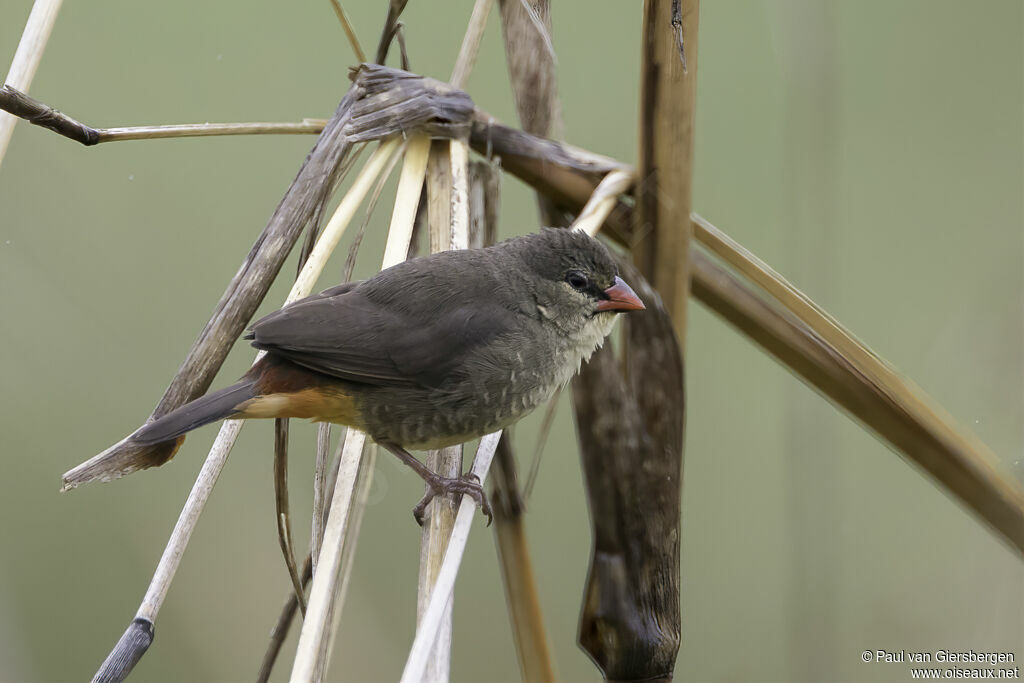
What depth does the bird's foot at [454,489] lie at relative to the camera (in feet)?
6.91

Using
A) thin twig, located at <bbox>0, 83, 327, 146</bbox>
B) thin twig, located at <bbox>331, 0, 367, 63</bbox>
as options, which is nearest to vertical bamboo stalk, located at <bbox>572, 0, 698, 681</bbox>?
thin twig, located at <bbox>331, 0, 367, 63</bbox>

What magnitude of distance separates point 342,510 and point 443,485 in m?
0.49

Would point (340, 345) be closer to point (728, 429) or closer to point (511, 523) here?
point (511, 523)

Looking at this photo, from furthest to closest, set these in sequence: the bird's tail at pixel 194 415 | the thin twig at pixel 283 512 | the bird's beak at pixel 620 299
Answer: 1. the bird's beak at pixel 620 299
2. the thin twig at pixel 283 512
3. the bird's tail at pixel 194 415

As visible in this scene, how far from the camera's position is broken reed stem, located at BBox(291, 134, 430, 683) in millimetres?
1522

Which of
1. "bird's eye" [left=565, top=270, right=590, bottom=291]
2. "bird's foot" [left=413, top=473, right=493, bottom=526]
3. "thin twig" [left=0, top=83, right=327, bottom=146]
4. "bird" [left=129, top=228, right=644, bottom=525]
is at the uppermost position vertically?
"thin twig" [left=0, top=83, right=327, bottom=146]

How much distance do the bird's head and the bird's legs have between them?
48 centimetres

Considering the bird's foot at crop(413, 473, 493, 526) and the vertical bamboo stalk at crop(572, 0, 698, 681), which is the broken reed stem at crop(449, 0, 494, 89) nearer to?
the vertical bamboo stalk at crop(572, 0, 698, 681)

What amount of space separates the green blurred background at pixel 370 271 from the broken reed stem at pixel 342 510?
706mm

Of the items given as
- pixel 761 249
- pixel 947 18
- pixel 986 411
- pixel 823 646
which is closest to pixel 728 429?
pixel 761 249

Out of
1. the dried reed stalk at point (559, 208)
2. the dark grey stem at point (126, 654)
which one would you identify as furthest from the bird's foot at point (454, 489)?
the dark grey stem at point (126, 654)

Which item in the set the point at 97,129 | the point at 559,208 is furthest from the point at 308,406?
the point at 559,208

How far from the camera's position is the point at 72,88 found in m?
3.12

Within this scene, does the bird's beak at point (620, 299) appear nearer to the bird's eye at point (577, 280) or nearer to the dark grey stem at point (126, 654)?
the bird's eye at point (577, 280)
